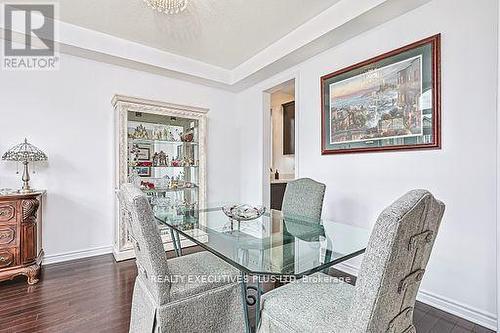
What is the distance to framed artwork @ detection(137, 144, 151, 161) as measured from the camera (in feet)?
11.3

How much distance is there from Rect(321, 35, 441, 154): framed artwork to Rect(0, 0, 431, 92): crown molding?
13.2 inches

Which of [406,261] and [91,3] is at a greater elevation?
[91,3]

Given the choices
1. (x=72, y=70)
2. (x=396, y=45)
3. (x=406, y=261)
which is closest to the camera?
(x=406, y=261)

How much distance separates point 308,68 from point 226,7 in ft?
3.99

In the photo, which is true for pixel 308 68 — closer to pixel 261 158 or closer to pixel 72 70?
pixel 261 158

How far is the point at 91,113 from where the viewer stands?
321 cm

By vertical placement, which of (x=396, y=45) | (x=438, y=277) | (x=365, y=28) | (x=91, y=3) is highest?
(x=91, y=3)

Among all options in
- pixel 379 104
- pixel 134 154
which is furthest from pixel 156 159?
pixel 379 104

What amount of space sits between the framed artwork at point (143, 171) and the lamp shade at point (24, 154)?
99 cm

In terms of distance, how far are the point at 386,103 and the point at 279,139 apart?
306 cm

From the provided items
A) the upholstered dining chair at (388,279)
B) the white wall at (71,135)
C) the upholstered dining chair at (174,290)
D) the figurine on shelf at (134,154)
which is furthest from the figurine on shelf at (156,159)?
the upholstered dining chair at (388,279)

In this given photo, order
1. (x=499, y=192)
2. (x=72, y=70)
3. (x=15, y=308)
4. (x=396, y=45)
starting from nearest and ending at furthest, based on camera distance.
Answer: (x=499, y=192)
(x=15, y=308)
(x=396, y=45)
(x=72, y=70)

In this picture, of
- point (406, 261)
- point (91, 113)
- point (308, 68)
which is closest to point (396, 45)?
point (308, 68)

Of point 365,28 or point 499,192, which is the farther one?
point 365,28
